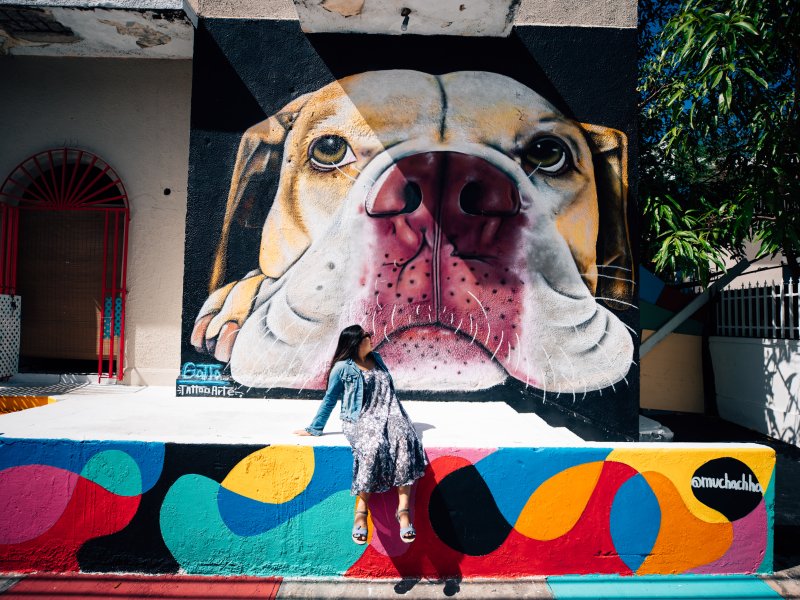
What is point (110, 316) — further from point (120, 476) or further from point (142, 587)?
point (142, 587)

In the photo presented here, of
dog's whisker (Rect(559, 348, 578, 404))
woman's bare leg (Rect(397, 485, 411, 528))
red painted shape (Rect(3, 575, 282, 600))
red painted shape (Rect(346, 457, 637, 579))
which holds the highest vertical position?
dog's whisker (Rect(559, 348, 578, 404))

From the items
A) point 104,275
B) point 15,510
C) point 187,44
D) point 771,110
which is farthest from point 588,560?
point 187,44

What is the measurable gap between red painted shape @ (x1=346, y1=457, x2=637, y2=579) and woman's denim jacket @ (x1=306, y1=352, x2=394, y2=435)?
2.26ft

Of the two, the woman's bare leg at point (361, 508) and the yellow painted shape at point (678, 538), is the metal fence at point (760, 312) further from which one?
the woman's bare leg at point (361, 508)

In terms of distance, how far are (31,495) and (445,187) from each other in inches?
183

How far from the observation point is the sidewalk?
3.39 meters

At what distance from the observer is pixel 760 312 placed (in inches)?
307

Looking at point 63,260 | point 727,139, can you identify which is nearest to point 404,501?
point 63,260

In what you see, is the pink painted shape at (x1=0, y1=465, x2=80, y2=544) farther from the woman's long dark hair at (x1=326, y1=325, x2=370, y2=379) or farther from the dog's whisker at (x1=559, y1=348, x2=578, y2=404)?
the dog's whisker at (x1=559, y1=348, x2=578, y2=404)

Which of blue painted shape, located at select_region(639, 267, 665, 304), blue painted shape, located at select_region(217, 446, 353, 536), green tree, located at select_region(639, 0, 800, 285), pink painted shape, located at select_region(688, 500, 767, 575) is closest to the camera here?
blue painted shape, located at select_region(217, 446, 353, 536)

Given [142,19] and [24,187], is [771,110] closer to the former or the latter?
[142,19]

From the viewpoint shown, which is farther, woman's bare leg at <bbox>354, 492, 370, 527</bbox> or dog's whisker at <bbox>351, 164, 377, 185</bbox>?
dog's whisker at <bbox>351, 164, 377, 185</bbox>

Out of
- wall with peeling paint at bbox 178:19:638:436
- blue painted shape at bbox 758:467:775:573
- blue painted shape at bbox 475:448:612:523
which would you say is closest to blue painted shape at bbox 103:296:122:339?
wall with peeling paint at bbox 178:19:638:436

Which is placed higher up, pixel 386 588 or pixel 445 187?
pixel 445 187
